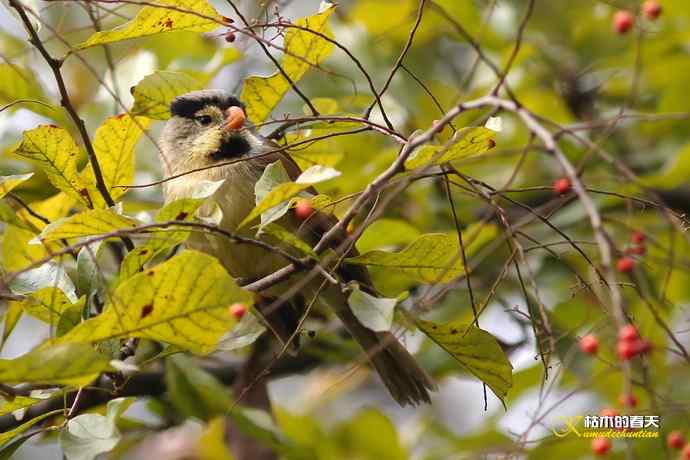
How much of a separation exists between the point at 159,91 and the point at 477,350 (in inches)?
43.6

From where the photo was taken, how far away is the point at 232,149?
3736mm

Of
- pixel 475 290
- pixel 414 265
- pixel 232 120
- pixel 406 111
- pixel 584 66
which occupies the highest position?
pixel 584 66

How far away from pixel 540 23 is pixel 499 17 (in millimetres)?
254

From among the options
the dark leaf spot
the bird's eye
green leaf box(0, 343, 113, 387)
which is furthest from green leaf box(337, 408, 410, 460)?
green leaf box(0, 343, 113, 387)

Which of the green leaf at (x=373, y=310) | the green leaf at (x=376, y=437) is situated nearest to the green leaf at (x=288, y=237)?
the green leaf at (x=373, y=310)

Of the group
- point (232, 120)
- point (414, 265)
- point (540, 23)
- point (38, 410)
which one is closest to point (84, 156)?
point (232, 120)

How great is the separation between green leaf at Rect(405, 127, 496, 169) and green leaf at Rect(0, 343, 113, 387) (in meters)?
0.76

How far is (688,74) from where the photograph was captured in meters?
4.49

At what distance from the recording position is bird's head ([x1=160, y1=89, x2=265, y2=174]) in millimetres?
3719

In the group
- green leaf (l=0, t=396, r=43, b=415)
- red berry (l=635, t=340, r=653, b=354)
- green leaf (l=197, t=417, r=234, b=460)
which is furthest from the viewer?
green leaf (l=197, t=417, r=234, b=460)

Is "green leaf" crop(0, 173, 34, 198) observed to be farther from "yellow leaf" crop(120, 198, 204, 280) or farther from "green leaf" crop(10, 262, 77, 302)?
"yellow leaf" crop(120, 198, 204, 280)

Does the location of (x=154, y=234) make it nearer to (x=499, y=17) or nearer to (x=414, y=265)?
(x=414, y=265)

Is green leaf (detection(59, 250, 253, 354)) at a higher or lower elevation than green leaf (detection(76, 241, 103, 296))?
lower

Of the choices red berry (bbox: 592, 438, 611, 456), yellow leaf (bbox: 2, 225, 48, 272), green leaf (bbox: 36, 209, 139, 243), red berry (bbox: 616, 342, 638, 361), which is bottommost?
red berry (bbox: 592, 438, 611, 456)
